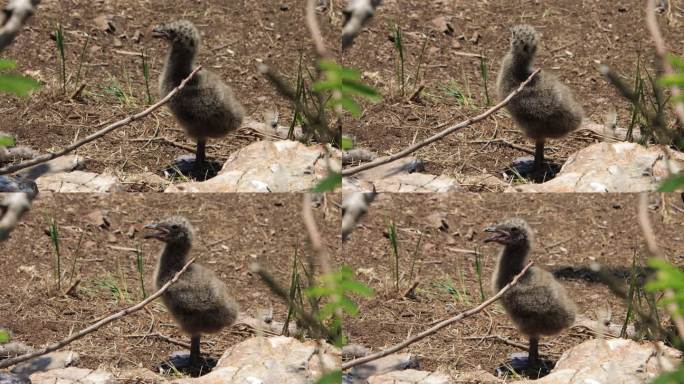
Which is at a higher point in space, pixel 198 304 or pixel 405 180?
pixel 405 180

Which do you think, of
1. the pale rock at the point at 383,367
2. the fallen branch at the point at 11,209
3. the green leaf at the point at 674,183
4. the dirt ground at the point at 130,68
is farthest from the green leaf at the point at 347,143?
the green leaf at the point at 674,183

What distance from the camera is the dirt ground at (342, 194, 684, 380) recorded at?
4734mm

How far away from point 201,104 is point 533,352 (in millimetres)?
2044

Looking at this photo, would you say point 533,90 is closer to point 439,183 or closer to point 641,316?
point 439,183

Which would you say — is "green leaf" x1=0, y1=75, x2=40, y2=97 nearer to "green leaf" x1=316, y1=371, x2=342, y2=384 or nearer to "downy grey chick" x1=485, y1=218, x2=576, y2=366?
"green leaf" x1=316, y1=371, x2=342, y2=384

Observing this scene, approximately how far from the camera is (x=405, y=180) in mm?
4746

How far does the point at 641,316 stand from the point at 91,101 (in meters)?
2.88

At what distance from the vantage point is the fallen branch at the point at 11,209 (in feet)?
15.9

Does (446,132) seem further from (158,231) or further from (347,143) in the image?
(158,231)

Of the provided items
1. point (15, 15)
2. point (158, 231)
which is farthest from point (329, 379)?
point (15, 15)

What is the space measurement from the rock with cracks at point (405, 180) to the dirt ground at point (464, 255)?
5 centimetres

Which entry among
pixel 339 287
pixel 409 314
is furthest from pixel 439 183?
pixel 339 287

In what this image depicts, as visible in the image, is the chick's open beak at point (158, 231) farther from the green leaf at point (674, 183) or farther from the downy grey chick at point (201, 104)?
the green leaf at point (674, 183)

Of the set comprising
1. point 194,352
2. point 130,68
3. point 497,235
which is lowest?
point 194,352
